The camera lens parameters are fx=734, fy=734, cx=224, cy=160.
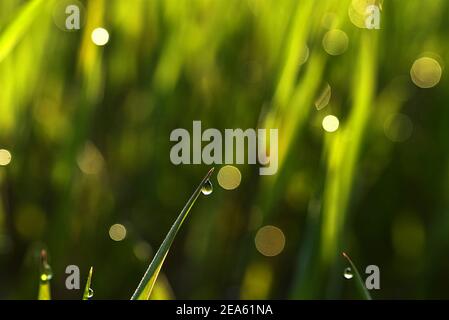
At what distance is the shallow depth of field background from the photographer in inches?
26.9

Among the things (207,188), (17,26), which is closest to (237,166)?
(207,188)

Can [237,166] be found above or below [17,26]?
below

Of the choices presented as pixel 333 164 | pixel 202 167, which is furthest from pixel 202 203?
pixel 333 164

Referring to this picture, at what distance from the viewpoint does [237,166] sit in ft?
2.30

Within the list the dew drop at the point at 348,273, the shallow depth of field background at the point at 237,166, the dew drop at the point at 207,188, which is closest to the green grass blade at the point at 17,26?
the shallow depth of field background at the point at 237,166

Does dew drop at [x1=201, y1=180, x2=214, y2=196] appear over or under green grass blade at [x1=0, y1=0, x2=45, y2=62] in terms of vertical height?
under

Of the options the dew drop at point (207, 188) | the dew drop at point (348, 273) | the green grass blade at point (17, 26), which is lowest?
the dew drop at point (348, 273)

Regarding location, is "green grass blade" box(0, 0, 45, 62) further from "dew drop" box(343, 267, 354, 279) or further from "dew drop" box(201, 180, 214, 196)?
"dew drop" box(343, 267, 354, 279)

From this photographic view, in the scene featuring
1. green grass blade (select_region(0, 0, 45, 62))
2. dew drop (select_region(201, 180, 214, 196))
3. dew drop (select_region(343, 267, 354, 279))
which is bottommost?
dew drop (select_region(343, 267, 354, 279))

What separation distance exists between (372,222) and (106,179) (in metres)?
0.26

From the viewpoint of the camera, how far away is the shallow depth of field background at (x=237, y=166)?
0.68 meters

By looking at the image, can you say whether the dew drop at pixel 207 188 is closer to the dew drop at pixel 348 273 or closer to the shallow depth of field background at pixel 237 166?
the shallow depth of field background at pixel 237 166

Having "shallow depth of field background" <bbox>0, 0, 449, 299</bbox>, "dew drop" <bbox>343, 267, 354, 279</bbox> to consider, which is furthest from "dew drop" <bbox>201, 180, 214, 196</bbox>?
"dew drop" <bbox>343, 267, 354, 279</bbox>

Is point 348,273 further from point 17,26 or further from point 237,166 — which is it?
point 17,26
